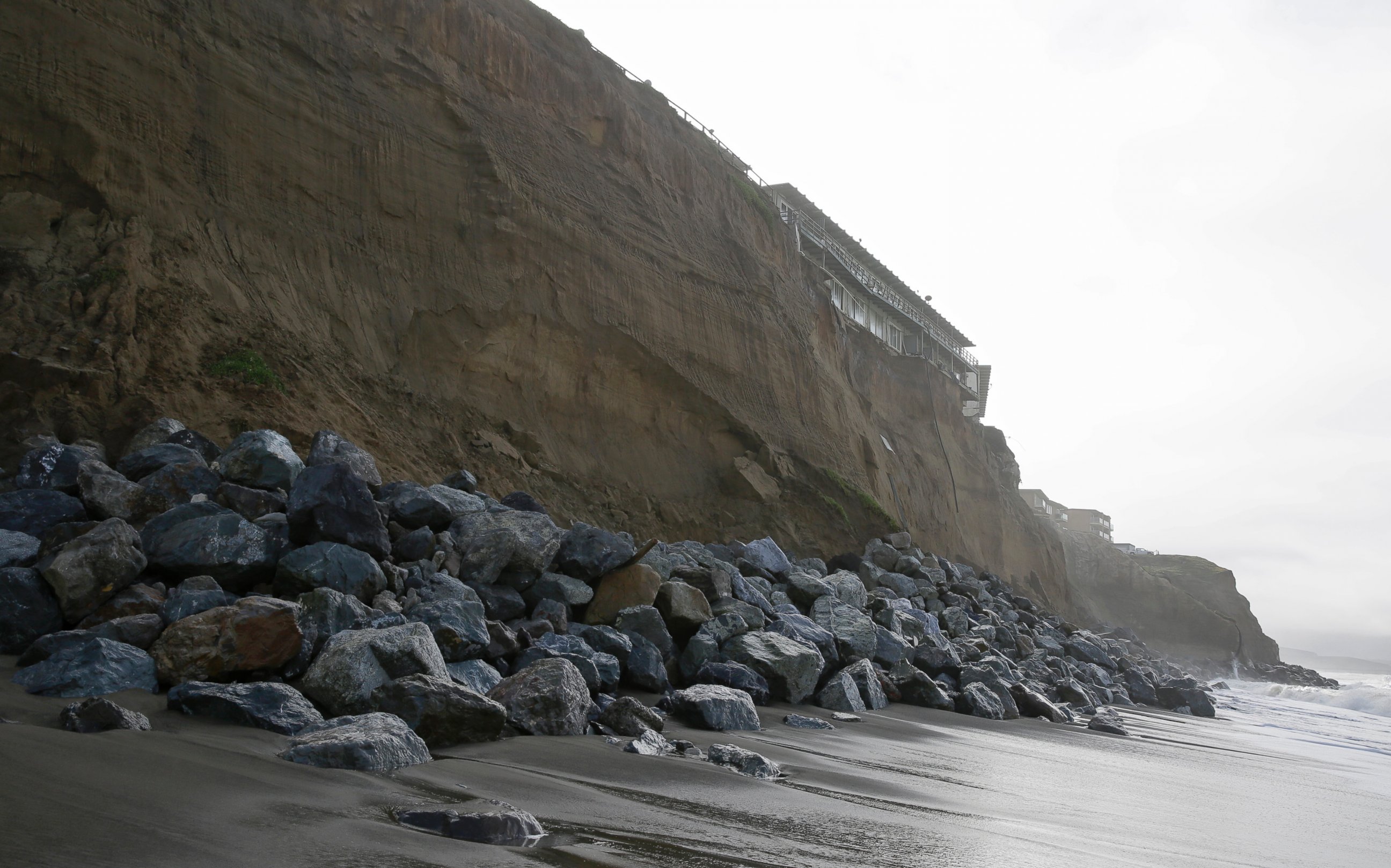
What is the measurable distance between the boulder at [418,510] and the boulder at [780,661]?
241cm

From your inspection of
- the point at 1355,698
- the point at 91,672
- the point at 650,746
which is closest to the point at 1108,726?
the point at 650,746

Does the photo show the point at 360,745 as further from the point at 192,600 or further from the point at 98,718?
the point at 192,600

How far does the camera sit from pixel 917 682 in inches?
329

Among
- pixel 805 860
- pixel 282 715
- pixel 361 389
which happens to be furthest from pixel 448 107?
pixel 805 860

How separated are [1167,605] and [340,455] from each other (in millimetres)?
52984

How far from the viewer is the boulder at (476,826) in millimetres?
2514

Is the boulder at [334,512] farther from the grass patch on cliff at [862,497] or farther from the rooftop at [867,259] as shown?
the rooftop at [867,259]

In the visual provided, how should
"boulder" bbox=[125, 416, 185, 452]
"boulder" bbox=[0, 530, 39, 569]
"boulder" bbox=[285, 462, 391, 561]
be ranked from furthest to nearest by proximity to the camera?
"boulder" bbox=[125, 416, 185, 452] → "boulder" bbox=[285, 462, 391, 561] → "boulder" bbox=[0, 530, 39, 569]

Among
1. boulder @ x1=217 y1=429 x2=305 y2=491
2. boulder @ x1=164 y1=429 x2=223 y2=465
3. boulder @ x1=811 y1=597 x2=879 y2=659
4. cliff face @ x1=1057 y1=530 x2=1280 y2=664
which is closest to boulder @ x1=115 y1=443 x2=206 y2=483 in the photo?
boulder @ x1=217 y1=429 x2=305 y2=491

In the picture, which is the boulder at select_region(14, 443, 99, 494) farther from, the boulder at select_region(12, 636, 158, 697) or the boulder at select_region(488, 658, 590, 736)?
the boulder at select_region(488, 658, 590, 736)

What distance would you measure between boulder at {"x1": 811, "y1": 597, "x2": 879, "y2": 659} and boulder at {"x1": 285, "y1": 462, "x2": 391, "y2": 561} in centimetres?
434

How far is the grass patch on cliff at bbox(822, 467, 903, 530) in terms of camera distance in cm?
1814

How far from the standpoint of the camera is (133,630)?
14.1 feet

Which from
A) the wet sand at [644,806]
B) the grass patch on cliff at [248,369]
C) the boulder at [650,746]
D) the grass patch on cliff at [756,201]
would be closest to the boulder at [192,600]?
the wet sand at [644,806]
